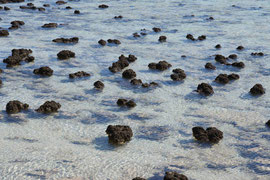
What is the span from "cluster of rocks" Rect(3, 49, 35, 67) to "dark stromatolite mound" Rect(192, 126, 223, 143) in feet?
19.5

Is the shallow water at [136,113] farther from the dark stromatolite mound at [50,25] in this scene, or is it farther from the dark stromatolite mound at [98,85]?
the dark stromatolite mound at [50,25]

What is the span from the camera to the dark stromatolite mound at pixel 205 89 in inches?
319

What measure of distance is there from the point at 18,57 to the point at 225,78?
19.2 feet

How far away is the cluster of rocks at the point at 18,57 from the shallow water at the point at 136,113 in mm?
201

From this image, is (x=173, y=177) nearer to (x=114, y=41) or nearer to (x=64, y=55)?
(x=64, y=55)

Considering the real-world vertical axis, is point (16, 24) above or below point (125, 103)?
above

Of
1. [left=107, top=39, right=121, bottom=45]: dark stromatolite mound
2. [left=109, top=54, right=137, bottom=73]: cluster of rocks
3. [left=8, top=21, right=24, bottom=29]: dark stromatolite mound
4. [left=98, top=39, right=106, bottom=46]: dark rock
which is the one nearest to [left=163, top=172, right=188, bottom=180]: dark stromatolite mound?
[left=109, top=54, right=137, bottom=73]: cluster of rocks

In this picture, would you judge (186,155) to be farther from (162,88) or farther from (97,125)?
(162,88)

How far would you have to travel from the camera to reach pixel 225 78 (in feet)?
29.0

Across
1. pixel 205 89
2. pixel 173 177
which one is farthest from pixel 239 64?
pixel 173 177

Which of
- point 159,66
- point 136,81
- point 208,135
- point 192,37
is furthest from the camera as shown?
point 192,37

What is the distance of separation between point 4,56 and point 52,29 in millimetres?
4251

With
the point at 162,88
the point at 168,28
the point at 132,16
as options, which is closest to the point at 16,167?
the point at 162,88

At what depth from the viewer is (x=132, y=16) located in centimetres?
1762
